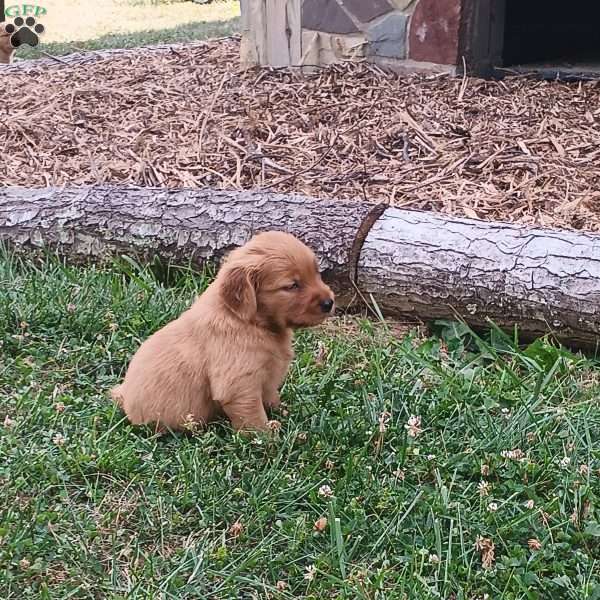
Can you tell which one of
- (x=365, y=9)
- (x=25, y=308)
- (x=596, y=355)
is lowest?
(x=596, y=355)

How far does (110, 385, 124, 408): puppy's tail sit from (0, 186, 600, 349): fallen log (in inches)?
52.2

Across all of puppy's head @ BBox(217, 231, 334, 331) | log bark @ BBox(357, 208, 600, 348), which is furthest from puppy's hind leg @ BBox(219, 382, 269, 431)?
log bark @ BBox(357, 208, 600, 348)

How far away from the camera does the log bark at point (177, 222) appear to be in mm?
4684

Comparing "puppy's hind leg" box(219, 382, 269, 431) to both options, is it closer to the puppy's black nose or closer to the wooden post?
the puppy's black nose

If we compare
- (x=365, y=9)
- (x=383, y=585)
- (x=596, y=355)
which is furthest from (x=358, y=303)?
(x=365, y=9)

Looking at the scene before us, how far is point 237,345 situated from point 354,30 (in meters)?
5.32

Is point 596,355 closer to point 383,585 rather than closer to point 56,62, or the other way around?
point 383,585

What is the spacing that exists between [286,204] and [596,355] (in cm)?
176

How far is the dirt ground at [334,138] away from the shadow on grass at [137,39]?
370 cm

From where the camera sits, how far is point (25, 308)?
4.36 m

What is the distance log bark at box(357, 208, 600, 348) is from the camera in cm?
418

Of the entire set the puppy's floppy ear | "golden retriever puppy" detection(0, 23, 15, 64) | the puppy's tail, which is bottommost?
the puppy's tail

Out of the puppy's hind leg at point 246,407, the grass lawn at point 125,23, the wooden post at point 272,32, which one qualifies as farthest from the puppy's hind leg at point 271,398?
the grass lawn at point 125,23

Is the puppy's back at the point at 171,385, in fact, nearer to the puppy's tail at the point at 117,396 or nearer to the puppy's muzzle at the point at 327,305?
the puppy's tail at the point at 117,396
